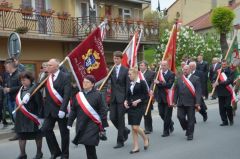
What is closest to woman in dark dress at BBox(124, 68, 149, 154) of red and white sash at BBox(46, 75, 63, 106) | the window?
red and white sash at BBox(46, 75, 63, 106)

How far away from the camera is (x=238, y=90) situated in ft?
42.8

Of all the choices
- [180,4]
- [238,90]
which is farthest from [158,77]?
[180,4]

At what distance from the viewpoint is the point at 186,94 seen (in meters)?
10.5

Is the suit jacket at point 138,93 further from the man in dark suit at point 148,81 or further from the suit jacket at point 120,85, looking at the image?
the man in dark suit at point 148,81

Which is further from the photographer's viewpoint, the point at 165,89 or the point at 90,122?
the point at 165,89

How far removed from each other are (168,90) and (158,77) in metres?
0.39

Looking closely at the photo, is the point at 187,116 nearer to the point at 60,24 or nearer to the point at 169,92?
the point at 169,92

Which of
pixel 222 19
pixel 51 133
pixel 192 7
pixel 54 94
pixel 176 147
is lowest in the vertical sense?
pixel 176 147

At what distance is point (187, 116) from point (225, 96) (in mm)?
2112

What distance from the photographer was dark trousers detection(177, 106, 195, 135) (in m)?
10.3

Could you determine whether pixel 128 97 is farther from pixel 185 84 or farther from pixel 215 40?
pixel 215 40

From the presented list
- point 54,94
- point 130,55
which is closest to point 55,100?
point 54,94

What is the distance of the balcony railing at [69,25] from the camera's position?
1998 cm

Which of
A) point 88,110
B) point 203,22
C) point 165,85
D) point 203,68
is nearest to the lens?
point 88,110
